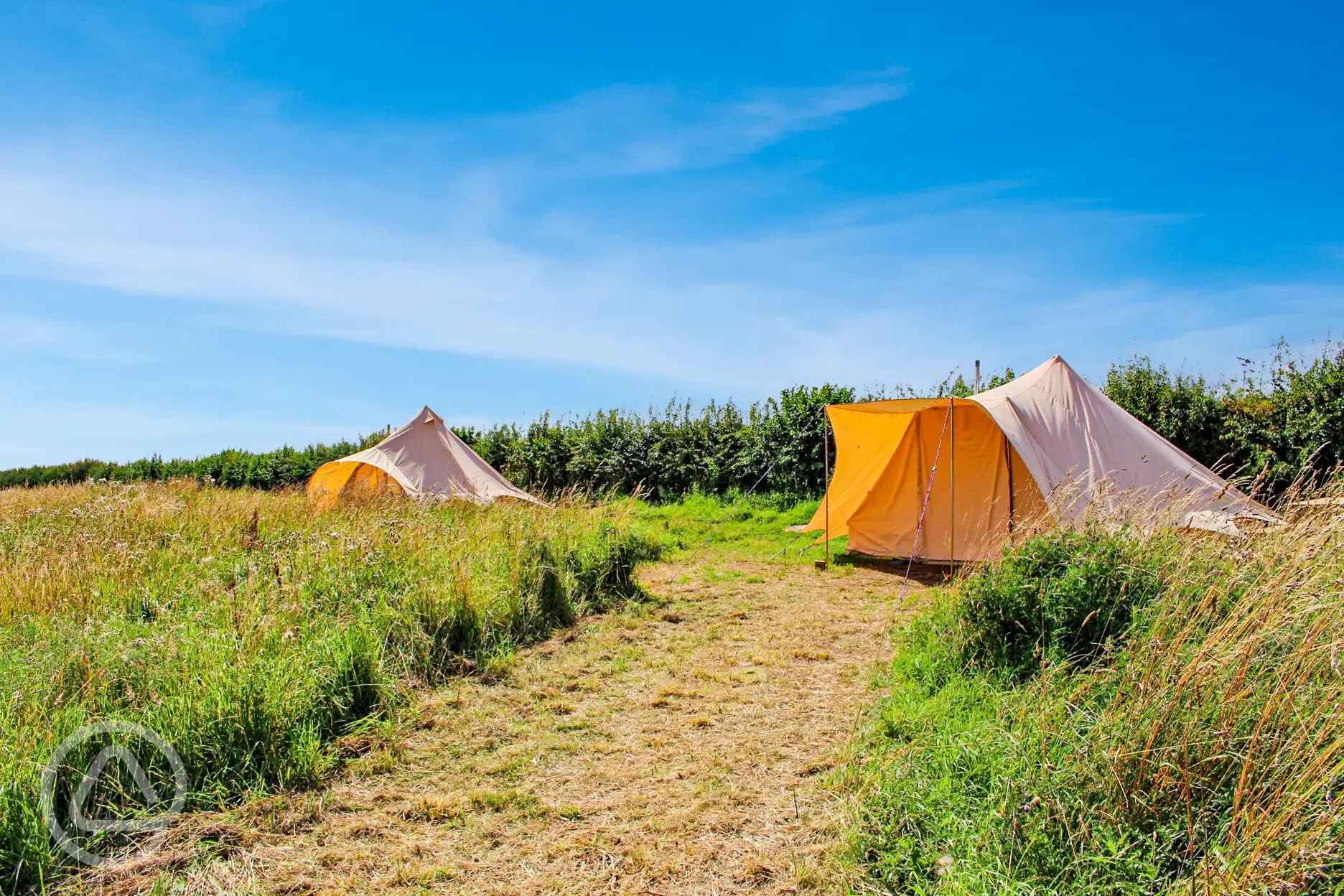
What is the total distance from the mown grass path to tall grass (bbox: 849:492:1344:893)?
415 mm

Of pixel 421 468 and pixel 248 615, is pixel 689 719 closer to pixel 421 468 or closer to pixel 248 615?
pixel 248 615

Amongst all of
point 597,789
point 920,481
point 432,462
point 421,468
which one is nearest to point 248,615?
point 597,789

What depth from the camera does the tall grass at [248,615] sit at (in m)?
3.56

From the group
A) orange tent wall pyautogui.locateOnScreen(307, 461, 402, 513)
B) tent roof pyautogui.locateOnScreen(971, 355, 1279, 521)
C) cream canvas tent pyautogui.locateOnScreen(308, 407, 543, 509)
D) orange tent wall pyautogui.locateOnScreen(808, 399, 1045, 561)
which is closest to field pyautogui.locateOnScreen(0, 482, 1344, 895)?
tent roof pyautogui.locateOnScreen(971, 355, 1279, 521)

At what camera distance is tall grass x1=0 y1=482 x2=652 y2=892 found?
356 cm

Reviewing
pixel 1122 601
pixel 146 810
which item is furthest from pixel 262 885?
pixel 1122 601

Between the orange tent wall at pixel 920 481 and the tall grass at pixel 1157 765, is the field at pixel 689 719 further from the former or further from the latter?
the orange tent wall at pixel 920 481

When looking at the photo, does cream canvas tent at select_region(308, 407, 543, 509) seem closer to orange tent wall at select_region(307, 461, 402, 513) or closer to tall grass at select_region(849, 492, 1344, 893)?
orange tent wall at select_region(307, 461, 402, 513)

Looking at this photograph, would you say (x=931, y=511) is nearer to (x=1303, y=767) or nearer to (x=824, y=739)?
(x=824, y=739)

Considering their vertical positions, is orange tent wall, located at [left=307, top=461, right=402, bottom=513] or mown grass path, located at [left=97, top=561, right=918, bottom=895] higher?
orange tent wall, located at [left=307, top=461, right=402, bottom=513]

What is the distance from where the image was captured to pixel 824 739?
4.09 m

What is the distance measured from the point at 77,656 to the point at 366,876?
200 centimetres

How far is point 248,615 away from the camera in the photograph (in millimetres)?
4488

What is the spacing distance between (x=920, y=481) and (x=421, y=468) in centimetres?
839
